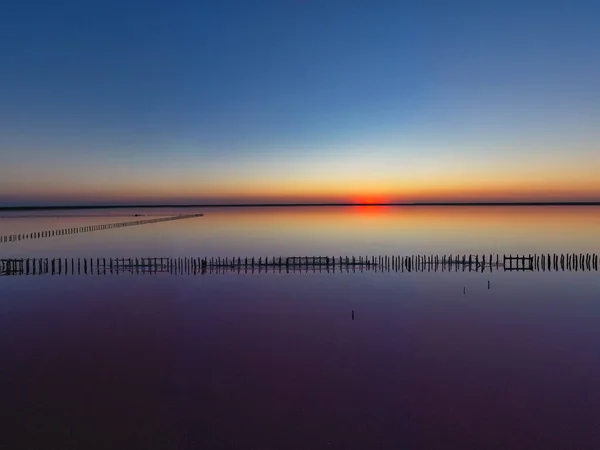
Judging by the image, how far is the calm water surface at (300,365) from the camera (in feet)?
38.2

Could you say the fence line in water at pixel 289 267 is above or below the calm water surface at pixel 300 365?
above

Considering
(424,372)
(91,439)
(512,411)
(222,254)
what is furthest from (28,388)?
(222,254)

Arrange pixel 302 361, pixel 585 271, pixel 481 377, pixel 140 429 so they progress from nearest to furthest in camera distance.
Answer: pixel 140 429, pixel 481 377, pixel 302 361, pixel 585 271

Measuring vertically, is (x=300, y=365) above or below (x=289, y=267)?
below

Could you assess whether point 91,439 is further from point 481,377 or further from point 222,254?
point 222,254

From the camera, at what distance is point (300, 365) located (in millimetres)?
15930

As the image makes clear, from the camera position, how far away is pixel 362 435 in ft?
37.6

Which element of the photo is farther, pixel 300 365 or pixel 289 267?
pixel 289 267

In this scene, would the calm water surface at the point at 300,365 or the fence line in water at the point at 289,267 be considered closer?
the calm water surface at the point at 300,365

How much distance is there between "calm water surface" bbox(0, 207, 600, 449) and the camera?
38.2 feet

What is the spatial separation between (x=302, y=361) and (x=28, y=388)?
9.03m

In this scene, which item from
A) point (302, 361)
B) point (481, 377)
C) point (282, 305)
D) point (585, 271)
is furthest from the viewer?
point (585, 271)

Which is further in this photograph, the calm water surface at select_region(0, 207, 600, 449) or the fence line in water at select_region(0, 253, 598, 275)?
the fence line in water at select_region(0, 253, 598, 275)

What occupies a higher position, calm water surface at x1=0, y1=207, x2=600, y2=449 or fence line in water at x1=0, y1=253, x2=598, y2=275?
fence line in water at x1=0, y1=253, x2=598, y2=275
